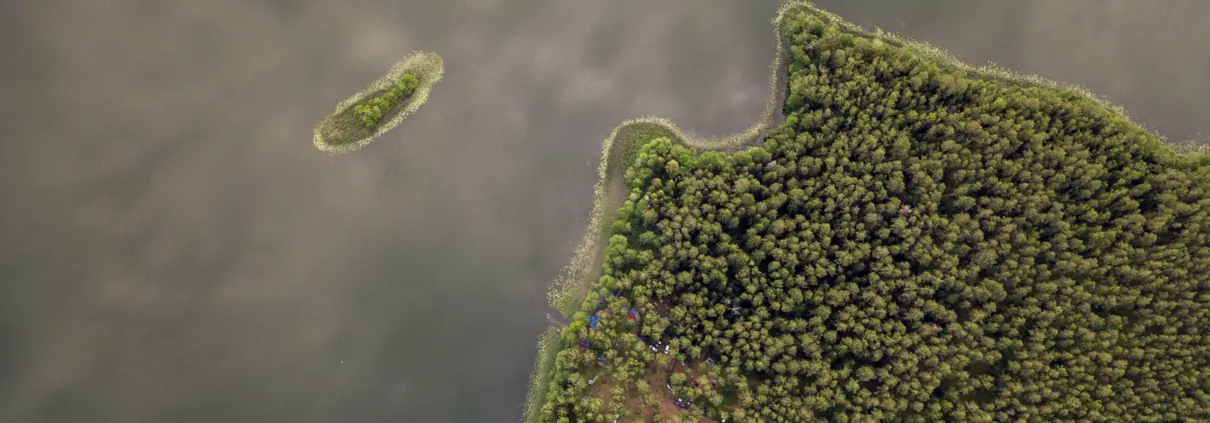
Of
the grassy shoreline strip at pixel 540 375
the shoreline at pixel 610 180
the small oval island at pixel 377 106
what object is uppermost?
the small oval island at pixel 377 106

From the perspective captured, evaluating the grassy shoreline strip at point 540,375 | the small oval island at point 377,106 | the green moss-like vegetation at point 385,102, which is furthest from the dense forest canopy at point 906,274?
the green moss-like vegetation at point 385,102

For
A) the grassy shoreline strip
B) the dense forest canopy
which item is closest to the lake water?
the grassy shoreline strip

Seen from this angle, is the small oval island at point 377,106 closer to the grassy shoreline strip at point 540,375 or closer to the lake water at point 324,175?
the lake water at point 324,175

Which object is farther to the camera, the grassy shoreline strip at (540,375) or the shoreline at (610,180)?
the shoreline at (610,180)

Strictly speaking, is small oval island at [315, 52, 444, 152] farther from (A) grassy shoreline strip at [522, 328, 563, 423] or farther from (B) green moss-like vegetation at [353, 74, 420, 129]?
(A) grassy shoreline strip at [522, 328, 563, 423]

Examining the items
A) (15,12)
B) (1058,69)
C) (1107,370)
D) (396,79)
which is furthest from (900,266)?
(15,12)
